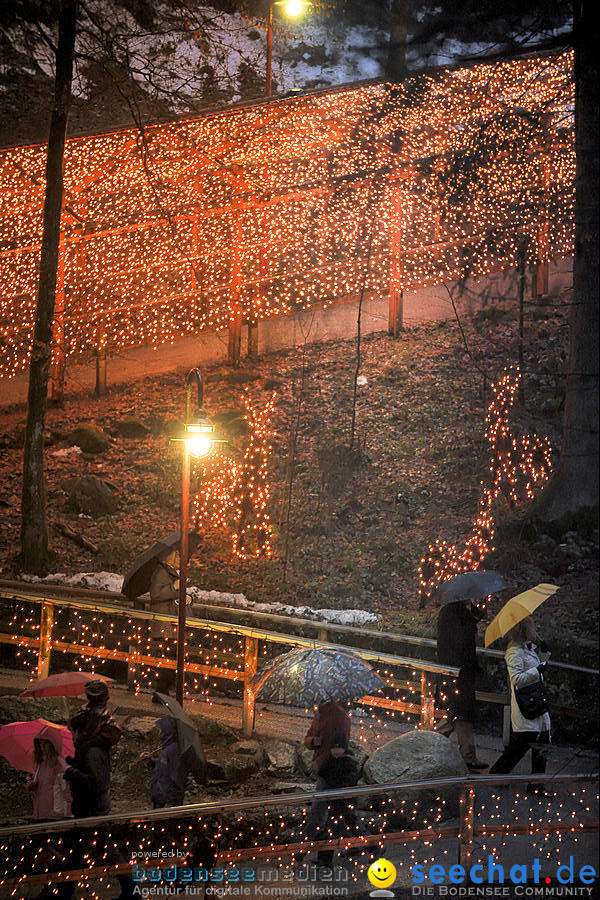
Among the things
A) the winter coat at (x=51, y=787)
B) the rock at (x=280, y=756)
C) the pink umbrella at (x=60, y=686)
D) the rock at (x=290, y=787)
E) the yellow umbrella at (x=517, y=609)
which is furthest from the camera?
the rock at (x=280, y=756)

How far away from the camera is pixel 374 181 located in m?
16.5

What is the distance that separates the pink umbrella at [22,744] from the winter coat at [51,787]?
6 cm

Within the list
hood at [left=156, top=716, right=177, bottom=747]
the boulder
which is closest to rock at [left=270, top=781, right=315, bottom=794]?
→ the boulder

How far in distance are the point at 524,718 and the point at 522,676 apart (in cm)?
32

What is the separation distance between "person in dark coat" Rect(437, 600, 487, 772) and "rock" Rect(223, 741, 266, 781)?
170 centimetres

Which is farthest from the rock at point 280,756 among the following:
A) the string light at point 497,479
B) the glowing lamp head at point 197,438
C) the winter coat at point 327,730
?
the string light at point 497,479

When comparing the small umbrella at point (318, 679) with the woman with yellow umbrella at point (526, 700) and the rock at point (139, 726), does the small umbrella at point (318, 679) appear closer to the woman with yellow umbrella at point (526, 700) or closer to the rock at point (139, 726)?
the woman with yellow umbrella at point (526, 700)

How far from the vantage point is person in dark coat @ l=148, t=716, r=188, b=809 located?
5625 mm

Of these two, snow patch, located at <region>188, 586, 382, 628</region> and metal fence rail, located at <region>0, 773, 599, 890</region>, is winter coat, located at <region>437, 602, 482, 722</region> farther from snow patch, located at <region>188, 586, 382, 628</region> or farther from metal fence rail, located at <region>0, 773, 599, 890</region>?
snow patch, located at <region>188, 586, 382, 628</region>

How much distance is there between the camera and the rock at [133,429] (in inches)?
586

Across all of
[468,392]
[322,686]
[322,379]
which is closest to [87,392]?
[322,379]

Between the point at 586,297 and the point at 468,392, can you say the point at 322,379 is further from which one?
the point at 586,297

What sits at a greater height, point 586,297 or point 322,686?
point 586,297

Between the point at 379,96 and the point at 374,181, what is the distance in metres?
2.14
